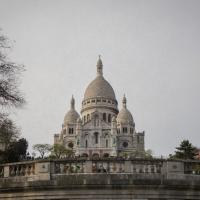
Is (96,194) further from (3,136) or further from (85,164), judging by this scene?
(3,136)

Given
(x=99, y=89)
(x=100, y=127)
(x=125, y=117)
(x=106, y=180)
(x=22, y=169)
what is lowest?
(x=106, y=180)

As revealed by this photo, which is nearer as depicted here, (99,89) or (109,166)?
(109,166)

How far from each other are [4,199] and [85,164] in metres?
3.39

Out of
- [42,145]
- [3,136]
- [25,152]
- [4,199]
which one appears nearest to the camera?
[4,199]

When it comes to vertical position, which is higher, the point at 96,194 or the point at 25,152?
the point at 25,152

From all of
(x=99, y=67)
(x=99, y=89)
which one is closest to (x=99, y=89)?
(x=99, y=89)

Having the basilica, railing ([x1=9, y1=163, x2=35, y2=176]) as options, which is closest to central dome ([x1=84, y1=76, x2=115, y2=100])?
the basilica

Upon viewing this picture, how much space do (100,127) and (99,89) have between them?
55.2 ft

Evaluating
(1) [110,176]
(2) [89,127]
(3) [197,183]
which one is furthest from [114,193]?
(2) [89,127]

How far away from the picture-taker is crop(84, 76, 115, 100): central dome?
17225 cm

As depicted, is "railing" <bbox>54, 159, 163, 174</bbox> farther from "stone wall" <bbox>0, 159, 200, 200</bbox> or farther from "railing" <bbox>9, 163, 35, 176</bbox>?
"railing" <bbox>9, 163, 35, 176</bbox>

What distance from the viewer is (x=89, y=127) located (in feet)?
535

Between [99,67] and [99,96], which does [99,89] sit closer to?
[99,96]

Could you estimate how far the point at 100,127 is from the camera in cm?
16288
